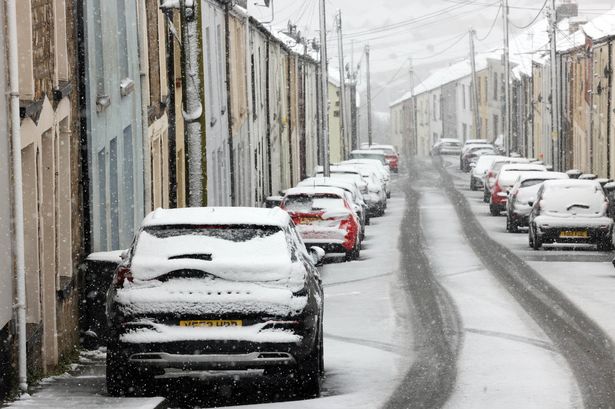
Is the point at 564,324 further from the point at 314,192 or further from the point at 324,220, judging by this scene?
the point at 314,192

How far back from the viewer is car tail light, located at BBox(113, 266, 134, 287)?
12.2 m

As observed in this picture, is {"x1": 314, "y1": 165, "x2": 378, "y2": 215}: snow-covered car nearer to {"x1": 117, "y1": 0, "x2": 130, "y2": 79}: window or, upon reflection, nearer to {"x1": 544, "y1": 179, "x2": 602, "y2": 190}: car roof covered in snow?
{"x1": 544, "y1": 179, "x2": 602, "y2": 190}: car roof covered in snow

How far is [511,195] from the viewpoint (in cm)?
4053

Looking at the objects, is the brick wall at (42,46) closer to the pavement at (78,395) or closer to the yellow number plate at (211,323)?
the pavement at (78,395)

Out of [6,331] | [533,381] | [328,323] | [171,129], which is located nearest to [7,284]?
[6,331]

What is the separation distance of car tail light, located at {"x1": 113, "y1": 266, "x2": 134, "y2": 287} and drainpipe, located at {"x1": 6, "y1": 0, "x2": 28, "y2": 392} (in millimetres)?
948

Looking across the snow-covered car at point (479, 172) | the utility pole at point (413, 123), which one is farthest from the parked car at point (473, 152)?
the utility pole at point (413, 123)

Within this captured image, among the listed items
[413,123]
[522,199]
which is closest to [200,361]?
[522,199]

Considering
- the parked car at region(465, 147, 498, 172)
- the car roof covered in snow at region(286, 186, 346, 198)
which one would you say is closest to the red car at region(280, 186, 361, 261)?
the car roof covered in snow at region(286, 186, 346, 198)

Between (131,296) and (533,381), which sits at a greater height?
(131,296)

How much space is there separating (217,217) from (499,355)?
441 cm

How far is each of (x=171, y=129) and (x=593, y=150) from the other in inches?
1269

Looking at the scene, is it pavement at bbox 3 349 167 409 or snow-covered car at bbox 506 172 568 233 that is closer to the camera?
pavement at bbox 3 349 167 409

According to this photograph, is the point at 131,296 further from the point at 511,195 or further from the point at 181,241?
the point at 511,195
